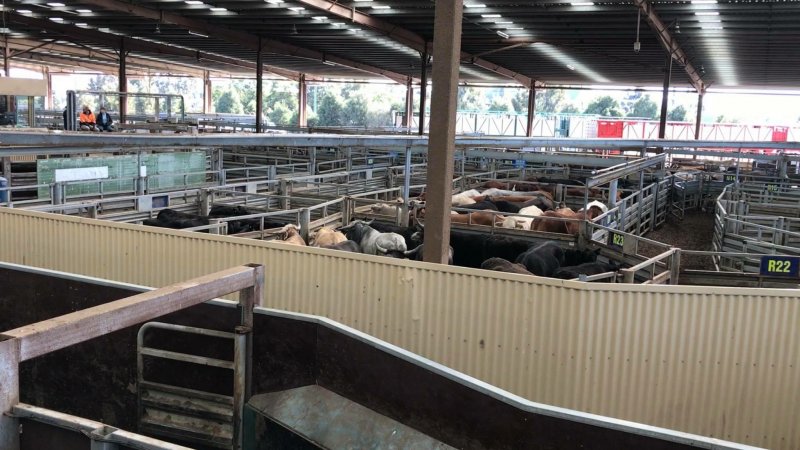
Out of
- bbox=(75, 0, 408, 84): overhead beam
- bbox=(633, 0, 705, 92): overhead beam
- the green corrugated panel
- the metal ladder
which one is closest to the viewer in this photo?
the metal ladder

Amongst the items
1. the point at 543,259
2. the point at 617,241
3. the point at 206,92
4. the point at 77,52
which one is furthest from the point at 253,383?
the point at 206,92

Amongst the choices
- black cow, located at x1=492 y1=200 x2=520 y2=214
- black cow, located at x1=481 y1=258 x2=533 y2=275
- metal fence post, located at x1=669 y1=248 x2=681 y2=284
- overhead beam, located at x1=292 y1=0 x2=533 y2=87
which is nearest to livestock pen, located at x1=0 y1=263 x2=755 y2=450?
black cow, located at x1=481 y1=258 x2=533 y2=275

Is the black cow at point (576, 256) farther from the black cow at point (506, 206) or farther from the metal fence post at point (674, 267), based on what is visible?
the black cow at point (506, 206)

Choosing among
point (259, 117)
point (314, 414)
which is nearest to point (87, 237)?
point (314, 414)

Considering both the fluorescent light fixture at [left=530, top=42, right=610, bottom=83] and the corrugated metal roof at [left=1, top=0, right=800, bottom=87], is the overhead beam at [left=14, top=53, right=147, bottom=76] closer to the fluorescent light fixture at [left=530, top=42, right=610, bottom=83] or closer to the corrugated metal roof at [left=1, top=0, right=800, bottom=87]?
the corrugated metal roof at [left=1, top=0, right=800, bottom=87]

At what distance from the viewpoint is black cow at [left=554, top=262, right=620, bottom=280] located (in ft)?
28.3

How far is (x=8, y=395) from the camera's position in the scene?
302cm

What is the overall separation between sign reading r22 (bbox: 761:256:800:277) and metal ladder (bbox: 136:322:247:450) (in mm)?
6101

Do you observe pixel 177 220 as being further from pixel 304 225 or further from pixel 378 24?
pixel 378 24

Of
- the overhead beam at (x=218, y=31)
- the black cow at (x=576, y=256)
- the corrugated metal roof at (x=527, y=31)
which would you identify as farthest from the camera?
the overhead beam at (x=218, y=31)

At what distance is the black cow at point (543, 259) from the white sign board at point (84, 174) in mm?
8212

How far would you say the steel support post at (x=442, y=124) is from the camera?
743cm

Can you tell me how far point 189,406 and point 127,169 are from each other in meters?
10.9

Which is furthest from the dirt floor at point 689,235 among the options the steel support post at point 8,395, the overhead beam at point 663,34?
the steel support post at point 8,395
